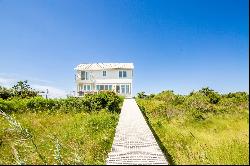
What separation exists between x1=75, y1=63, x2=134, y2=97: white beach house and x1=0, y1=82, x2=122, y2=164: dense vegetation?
18.9 metres

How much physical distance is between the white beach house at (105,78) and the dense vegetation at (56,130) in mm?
18922

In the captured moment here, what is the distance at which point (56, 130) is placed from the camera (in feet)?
52.5

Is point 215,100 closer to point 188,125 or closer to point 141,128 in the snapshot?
point 188,125

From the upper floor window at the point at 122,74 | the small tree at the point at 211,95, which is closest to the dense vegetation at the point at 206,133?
the small tree at the point at 211,95

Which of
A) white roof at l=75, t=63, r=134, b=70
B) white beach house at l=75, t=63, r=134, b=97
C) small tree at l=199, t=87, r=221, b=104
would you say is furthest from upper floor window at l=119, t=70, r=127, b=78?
small tree at l=199, t=87, r=221, b=104

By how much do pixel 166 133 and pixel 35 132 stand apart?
18.7 ft

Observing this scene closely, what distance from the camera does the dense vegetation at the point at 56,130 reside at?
5.07m

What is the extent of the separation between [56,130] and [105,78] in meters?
37.8

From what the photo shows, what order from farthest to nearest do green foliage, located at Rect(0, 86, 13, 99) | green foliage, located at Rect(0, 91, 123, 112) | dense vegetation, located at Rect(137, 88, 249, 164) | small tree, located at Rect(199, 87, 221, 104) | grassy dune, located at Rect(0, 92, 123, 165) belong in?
small tree, located at Rect(199, 87, 221, 104) < green foliage, located at Rect(0, 86, 13, 99) < green foliage, located at Rect(0, 91, 123, 112) < dense vegetation, located at Rect(137, 88, 249, 164) < grassy dune, located at Rect(0, 92, 123, 165)

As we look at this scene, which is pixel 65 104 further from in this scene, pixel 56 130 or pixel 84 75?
pixel 84 75

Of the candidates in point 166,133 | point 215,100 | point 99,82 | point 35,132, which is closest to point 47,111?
point 35,132

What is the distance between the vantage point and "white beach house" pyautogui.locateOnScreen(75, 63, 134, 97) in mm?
52347

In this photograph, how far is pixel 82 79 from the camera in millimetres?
54500

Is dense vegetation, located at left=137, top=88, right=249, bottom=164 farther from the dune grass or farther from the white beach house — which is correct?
the white beach house
